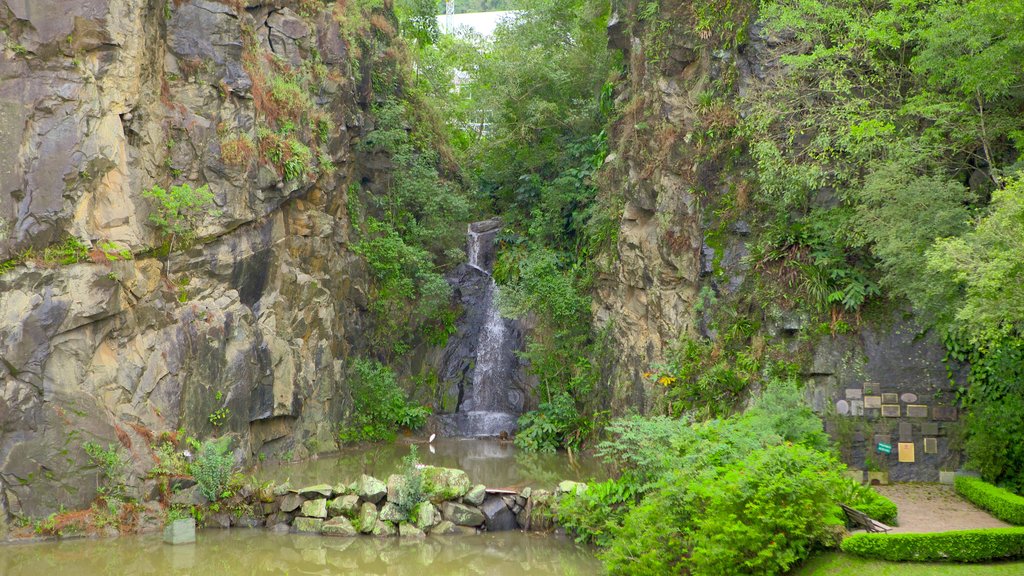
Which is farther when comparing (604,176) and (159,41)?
(604,176)

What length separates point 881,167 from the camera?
41.5 feet

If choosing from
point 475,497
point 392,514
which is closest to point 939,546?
point 475,497

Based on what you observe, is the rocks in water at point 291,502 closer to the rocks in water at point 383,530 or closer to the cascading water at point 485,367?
the rocks in water at point 383,530

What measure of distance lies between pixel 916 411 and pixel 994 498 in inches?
92.3

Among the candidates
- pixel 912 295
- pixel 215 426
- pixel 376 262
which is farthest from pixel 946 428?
pixel 376 262

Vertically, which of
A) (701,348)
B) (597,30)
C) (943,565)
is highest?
(597,30)

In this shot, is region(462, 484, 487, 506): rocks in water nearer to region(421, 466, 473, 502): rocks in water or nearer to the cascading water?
region(421, 466, 473, 502): rocks in water

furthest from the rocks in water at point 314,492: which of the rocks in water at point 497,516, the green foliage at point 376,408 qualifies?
the green foliage at point 376,408

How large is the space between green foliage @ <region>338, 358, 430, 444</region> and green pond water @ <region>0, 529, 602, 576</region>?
27.6 feet

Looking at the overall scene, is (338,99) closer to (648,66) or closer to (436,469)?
(648,66)

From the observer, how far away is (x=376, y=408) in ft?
76.8

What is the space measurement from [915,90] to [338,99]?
50.5 feet

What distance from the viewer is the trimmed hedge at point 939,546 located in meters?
9.07

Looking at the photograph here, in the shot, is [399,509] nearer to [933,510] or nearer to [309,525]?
[309,525]
